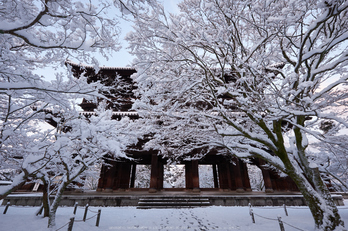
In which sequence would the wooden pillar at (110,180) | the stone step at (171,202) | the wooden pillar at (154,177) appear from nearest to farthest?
the stone step at (171,202) < the wooden pillar at (154,177) < the wooden pillar at (110,180)

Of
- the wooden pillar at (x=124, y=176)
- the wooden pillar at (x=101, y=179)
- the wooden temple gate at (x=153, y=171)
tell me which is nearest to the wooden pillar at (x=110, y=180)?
the wooden temple gate at (x=153, y=171)

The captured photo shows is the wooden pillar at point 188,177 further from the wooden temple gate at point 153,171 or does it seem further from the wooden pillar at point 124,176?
the wooden pillar at point 124,176

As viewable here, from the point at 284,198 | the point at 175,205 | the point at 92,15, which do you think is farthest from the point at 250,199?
the point at 92,15

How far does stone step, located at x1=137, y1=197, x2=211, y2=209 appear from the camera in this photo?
345 inches

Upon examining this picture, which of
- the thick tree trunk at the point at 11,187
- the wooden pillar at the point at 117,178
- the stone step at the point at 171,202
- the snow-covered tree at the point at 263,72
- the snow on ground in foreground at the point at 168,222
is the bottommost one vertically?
the snow on ground in foreground at the point at 168,222

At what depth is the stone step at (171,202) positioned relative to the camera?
28.8 ft

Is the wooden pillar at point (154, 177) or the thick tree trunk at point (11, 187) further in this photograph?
the wooden pillar at point (154, 177)

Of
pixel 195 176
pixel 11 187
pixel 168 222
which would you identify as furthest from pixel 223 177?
pixel 11 187

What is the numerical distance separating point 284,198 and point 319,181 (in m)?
6.78

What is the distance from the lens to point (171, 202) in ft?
29.7

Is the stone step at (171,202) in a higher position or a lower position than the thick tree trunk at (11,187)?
lower

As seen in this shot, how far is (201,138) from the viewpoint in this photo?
22.6 feet

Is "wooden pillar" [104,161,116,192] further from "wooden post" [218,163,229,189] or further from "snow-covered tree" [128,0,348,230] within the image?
"wooden post" [218,163,229,189]

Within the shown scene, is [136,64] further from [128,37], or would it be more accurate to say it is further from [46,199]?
[46,199]
